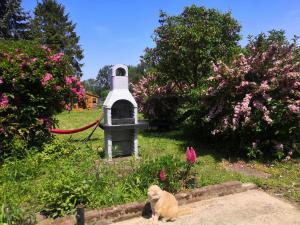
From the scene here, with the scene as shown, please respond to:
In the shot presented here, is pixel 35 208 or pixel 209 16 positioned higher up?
A: pixel 209 16

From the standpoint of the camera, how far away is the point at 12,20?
29.6m

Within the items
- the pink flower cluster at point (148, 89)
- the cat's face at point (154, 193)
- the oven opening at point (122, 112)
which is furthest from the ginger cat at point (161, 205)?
the pink flower cluster at point (148, 89)

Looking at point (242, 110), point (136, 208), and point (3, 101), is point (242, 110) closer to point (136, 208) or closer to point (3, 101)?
point (136, 208)

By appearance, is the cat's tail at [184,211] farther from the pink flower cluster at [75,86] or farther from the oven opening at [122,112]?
the pink flower cluster at [75,86]

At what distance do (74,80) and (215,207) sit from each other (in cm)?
509

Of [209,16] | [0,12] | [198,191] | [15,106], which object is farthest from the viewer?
[0,12]

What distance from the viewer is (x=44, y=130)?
770 cm

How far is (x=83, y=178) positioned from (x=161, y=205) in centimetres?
123

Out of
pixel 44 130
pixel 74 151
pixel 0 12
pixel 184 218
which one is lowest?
pixel 184 218

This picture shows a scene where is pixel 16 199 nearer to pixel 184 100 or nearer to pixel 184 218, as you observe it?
pixel 184 218

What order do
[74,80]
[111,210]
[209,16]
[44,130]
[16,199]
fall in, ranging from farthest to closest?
[209,16]
[74,80]
[44,130]
[16,199]
[111,210]

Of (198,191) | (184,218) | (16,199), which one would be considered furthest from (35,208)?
(198,191)

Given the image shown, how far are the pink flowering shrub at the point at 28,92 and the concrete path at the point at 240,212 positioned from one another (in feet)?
12.4

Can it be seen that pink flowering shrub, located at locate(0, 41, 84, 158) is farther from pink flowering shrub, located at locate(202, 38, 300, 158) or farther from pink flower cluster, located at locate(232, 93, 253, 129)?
pink flower cluster, located at locate(232, 93, 253, 129)
